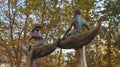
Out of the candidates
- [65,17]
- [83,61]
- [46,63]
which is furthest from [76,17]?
[46,63]

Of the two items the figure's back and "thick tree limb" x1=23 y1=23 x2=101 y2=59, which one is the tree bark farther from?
the figure's back

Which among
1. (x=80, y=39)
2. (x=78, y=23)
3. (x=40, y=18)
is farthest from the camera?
(x=40, y=18)

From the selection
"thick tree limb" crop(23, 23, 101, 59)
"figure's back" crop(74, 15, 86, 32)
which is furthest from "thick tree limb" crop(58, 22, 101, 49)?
"figure's back" crop(74, 15, 86, 32)

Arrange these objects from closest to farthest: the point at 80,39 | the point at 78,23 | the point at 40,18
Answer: the point at 80,39, the point at 78,23, the point at 40,18

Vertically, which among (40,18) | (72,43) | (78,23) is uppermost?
(40,18)

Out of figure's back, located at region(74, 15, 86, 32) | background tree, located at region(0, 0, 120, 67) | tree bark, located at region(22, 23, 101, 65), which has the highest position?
background tree, located at region(0, 0, 120, 67)

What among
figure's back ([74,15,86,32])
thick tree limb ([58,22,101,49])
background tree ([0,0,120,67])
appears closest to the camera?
thick tree limb ([58,22,101,49])

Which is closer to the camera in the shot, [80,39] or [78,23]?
[80,39]

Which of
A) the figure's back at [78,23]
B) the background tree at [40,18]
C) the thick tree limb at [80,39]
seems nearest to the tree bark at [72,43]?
the thick tree limb at [80,39]

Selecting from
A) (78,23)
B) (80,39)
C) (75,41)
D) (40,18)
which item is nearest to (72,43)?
(75,41)

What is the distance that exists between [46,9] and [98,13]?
2.72 m

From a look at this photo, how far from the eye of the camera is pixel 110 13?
1420cm

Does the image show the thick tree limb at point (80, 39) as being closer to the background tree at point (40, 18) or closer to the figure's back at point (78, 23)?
the figure's back at point (78, 23)

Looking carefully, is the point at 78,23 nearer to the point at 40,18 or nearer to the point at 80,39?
the point at 80,39
